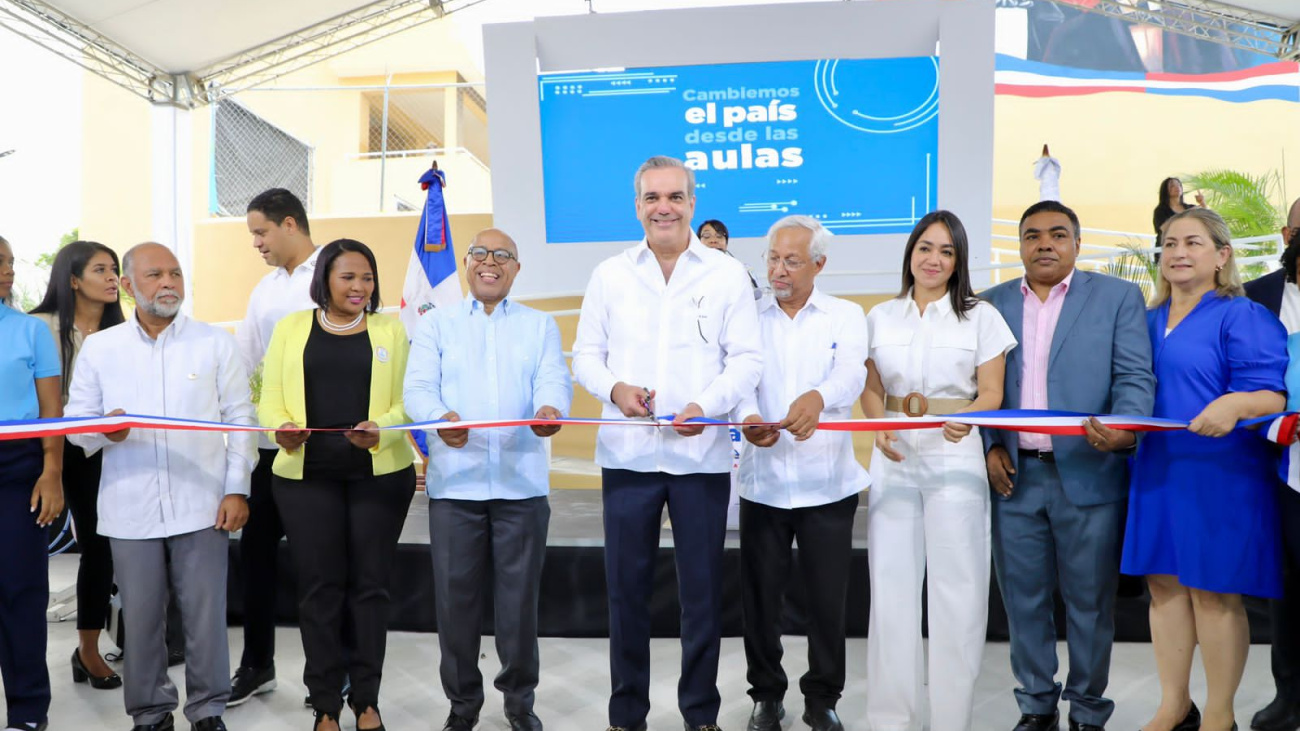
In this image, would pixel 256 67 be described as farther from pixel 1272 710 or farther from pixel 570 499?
pixel 1272 710

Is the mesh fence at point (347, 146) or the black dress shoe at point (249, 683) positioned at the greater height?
the mesh fence at point (347, 146)

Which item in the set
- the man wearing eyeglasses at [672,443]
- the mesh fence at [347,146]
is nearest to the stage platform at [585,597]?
the man wearing eyeglasses at [672,443]

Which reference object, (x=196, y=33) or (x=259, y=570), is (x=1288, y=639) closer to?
(x=259, y=570)

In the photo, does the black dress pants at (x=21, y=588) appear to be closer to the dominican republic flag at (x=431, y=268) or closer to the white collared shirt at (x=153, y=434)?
the white collared shirt at (x=153, y=434)

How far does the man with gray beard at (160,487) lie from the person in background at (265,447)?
305 millimetres

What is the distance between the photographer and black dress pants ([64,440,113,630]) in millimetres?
3609

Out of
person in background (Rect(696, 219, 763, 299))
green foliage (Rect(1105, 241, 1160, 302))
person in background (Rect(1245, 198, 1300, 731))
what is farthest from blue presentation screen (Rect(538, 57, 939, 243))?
person in background (Rect(1245, 198, 1300, 731))

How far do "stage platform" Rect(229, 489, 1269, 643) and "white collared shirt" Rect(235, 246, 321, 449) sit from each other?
1094 millimetres

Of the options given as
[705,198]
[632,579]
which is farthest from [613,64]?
[632,579]

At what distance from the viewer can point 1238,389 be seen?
293 centimetres

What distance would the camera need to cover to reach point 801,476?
307cm

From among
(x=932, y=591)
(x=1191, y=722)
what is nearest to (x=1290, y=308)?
(x=1191, y=722)

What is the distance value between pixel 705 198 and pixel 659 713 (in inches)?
126

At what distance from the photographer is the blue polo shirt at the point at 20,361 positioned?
3.14 m
